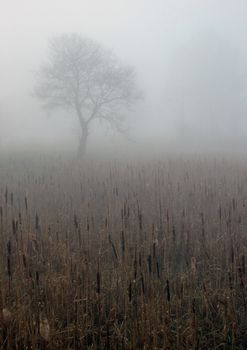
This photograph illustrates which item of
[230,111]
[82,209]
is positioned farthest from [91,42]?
[230,111]

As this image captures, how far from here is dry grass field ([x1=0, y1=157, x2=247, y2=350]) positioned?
2723 mm

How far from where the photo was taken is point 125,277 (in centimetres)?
342

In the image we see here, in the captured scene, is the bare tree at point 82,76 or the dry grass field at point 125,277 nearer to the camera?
the dry grass field at point 125,277

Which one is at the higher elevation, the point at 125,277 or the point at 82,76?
the point at 82,76

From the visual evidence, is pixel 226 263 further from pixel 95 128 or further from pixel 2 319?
pixel 95 128

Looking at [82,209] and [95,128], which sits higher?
[95,128]

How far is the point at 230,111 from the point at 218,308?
4158cm

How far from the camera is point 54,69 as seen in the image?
70.4 feet

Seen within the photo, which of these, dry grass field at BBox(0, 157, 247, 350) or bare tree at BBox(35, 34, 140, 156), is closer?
dry grass field at BBox(0, 157, 247, 350)

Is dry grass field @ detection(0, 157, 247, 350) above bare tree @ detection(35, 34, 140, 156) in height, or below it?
below

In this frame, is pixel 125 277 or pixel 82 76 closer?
pixel 125 277

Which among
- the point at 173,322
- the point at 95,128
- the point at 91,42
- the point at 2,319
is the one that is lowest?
the point at 173,322

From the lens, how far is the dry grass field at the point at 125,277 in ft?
8.93

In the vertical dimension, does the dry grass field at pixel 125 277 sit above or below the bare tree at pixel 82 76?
below
